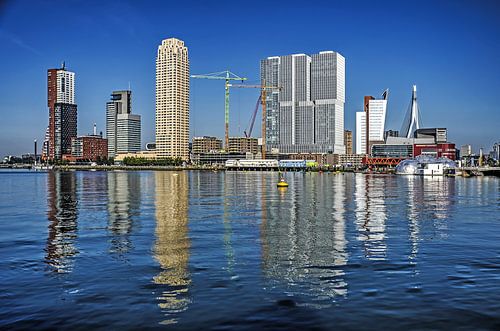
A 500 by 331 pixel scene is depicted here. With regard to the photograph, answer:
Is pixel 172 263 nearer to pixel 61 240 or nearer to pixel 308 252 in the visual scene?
pixel 308 252

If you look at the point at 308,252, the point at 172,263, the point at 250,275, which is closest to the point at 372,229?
the point at 308,252

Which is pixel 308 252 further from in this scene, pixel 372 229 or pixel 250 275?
pixel 372 229

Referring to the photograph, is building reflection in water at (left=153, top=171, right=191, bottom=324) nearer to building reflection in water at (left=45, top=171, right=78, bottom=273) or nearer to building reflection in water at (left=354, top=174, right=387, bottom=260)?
building reflection in water at (left=45, top=171, right=78, bottom=273)

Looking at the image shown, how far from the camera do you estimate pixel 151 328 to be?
14.9 m

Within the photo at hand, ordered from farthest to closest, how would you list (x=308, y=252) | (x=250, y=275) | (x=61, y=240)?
(x=61, y=240) < (x=308, y=252) < (x=250, y=275)

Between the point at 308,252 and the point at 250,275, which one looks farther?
the point at 308,252

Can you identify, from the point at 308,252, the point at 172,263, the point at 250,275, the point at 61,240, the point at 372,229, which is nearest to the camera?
the point at 250,275

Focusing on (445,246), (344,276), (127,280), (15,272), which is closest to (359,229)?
(445,246)

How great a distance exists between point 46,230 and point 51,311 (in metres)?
21.2

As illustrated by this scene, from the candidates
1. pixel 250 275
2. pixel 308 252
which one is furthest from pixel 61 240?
pixel 308 252

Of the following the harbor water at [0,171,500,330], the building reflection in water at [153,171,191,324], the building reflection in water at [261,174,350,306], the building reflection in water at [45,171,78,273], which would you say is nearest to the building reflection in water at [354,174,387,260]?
the harbor water at [0,171,500,330]

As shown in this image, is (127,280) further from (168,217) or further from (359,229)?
(168,217)

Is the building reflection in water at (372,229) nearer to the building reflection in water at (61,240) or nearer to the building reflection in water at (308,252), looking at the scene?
the building reflection in water at (308,252)

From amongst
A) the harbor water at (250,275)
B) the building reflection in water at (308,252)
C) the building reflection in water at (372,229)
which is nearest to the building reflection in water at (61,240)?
the harbor water at (250,275)
